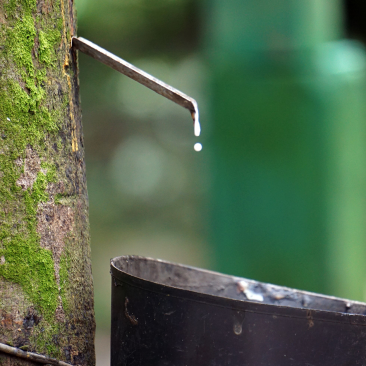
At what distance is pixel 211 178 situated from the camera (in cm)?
288

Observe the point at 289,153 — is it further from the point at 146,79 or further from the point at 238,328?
the point at 238,328

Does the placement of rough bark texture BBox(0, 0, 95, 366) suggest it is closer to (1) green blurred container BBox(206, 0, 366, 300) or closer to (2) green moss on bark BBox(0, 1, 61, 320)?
(2) green moss on bark BBox(0, 1, 61, 320)

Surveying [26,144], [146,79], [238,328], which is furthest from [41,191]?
[238,328]

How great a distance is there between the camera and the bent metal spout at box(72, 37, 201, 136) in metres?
0.96

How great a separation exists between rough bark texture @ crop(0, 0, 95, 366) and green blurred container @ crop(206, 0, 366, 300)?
1.78 m

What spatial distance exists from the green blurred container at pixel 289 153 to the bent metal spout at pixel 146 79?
178 centimetres

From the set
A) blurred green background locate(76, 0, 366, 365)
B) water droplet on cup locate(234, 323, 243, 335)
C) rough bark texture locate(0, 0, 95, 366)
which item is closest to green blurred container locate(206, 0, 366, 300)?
blurred green background locate(76, 0, 366, 365)

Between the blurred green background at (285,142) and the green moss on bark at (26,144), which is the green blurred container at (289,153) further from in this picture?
the green moss on bark at (26,144)

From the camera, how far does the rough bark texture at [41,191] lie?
905mm

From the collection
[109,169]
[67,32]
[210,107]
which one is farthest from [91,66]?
[67,32]

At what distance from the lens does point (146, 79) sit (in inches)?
38.9

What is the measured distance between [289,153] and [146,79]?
6.07ft

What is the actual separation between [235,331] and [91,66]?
12.0ft

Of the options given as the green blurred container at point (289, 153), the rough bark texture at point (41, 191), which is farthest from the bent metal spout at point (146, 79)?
the green blurred container at point (289, 153)
